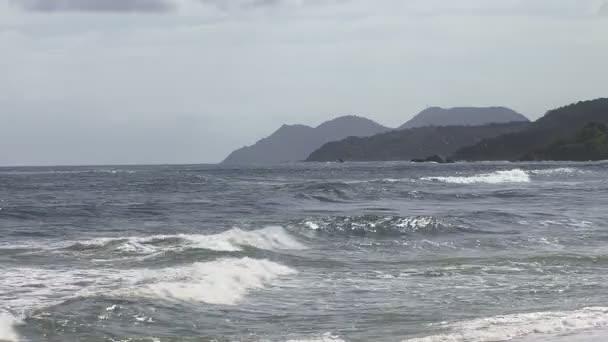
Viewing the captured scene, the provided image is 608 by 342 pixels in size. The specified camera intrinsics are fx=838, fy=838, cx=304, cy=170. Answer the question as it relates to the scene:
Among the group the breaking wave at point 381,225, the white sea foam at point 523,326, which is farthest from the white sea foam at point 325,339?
the breaking wave at point 381,225

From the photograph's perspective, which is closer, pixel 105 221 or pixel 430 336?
pixel 430 336

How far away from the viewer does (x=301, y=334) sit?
1070 centimetres

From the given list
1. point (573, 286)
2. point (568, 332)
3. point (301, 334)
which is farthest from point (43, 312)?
point (573, 286)

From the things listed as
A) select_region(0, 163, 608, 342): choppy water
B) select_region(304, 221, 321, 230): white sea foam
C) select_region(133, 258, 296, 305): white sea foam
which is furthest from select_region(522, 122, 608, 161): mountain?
select_region(133, 258, 296, 305): white sea foam

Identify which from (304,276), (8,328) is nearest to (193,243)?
(304,276)

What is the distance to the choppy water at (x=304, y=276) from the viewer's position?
10.9 m

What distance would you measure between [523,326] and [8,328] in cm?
650

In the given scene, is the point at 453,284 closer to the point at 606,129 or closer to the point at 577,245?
the point at 577,245

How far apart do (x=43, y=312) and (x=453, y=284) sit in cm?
699

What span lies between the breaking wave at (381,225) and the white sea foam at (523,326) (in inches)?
485

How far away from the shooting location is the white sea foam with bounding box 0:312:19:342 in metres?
10.0

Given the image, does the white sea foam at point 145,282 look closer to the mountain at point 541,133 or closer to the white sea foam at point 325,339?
the white sea foam at point 325,339

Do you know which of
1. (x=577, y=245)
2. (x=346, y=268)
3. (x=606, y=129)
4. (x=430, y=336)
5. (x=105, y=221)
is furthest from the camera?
(x=606, y=129)

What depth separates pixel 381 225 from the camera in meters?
25.0
